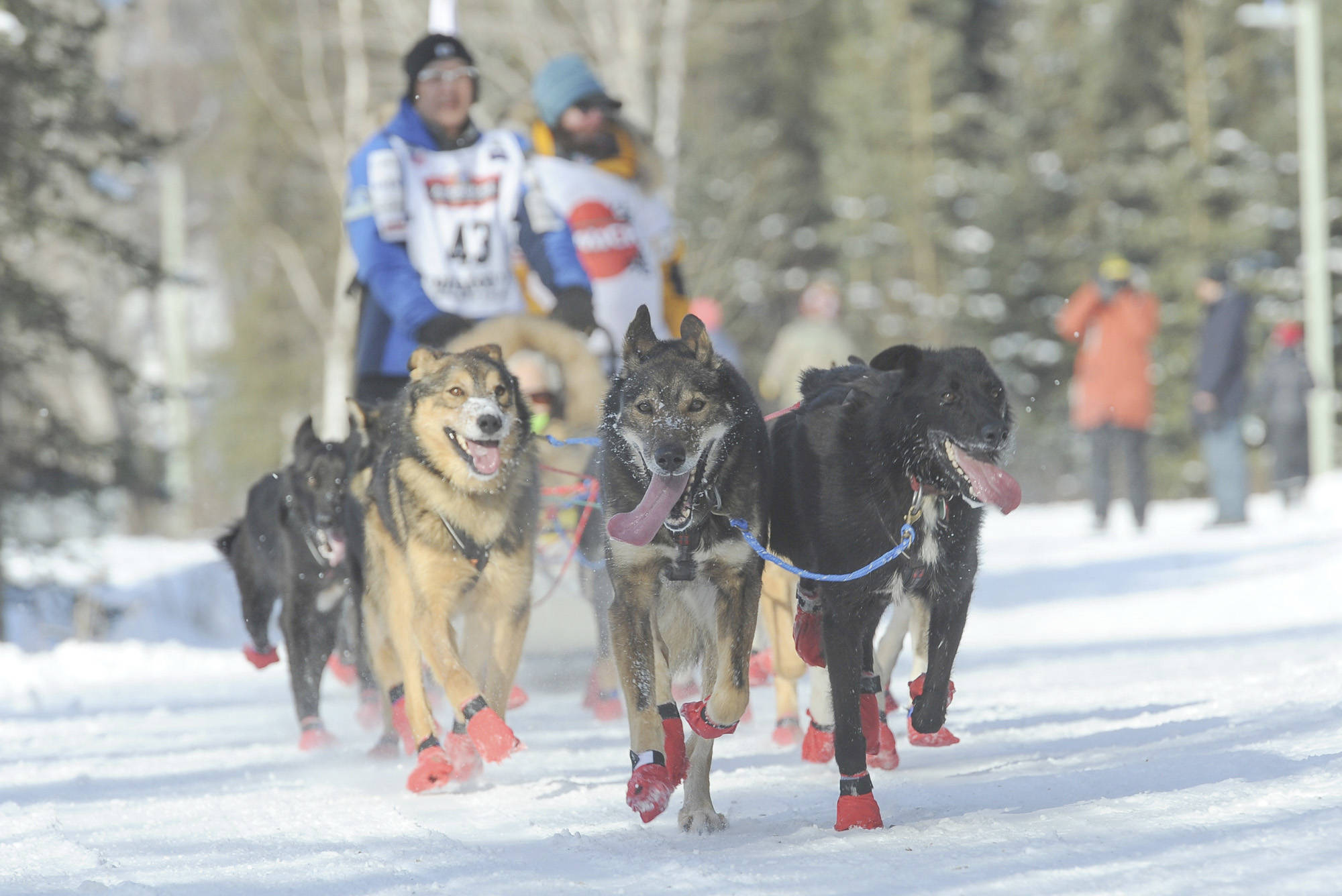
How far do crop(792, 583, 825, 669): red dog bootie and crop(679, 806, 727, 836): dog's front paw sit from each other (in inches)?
22.6

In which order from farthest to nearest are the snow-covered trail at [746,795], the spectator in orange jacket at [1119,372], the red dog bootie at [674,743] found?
1. the spectator in orange jacket at [1119,372]
2. the red dog bootie at [674,743]
3. the snow-covered trail at [746,795]

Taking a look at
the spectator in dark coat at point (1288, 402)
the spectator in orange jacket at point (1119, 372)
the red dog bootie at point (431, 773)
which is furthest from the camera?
the spectator in dark coat at point (1288, 402)

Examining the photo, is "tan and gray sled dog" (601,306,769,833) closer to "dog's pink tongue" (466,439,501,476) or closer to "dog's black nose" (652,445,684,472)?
"dog's black nose" (652,445,684,472)

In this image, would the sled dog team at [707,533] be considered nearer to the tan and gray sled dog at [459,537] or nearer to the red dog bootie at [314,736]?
the tan and gray sled dog at [459,537]

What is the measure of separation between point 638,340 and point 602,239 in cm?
297

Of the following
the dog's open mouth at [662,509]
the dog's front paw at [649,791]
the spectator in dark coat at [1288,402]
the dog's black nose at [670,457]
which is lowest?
the spectator in dark coat at [1288,402]

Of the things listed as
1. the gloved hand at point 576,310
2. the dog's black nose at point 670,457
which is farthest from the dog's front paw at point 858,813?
the gloved hand at point 576,310

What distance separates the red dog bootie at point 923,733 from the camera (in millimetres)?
4125

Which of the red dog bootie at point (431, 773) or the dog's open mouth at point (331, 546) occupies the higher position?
the dog's open mouth at point (331, 546)

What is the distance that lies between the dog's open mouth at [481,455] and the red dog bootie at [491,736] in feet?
2.42

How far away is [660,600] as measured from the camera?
4078 millimetres

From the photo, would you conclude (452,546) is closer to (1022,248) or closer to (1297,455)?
(1297,455)

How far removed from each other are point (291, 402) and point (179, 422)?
6652 mm

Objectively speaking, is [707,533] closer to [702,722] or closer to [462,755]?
[702,722]
